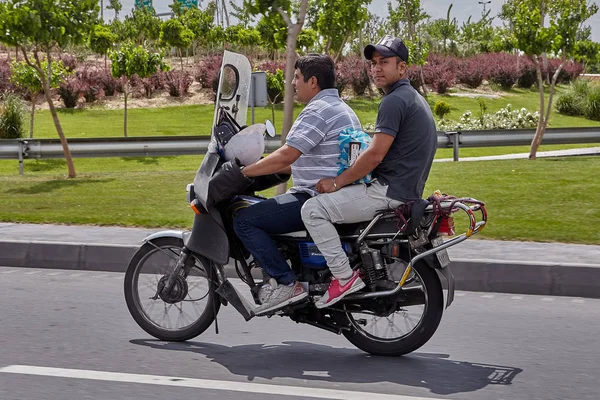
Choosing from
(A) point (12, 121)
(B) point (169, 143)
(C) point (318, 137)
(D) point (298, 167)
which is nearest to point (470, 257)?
(D) point (298, 167)

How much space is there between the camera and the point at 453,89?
53.5 metres

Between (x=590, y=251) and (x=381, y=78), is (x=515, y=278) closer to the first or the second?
(x=590, y=251)

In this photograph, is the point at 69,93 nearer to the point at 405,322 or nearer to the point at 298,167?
the point at 298,167

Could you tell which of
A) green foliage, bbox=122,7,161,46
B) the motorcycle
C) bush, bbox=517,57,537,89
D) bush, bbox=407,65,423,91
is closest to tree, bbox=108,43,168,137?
bush, bbox=407,65,423,91

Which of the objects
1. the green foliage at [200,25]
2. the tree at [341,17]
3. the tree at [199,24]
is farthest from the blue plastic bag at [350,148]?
the green foliage at [200,25]

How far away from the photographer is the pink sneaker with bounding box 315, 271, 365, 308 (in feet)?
18.3

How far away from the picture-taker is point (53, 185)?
52.6 ft

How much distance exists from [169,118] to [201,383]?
126 ft

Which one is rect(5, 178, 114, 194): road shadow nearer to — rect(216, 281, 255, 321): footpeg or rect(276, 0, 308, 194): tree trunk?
rect(276, 0, 308, 194): tree trunk

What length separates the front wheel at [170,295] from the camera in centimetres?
616

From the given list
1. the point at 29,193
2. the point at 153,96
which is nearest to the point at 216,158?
the point at 29,193

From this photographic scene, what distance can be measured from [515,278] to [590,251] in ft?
3.64

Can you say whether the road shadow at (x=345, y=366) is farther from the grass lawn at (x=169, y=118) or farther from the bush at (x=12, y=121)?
the grass lawn at (x=169, y=118)

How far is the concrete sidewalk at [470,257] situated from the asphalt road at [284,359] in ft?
1.55
